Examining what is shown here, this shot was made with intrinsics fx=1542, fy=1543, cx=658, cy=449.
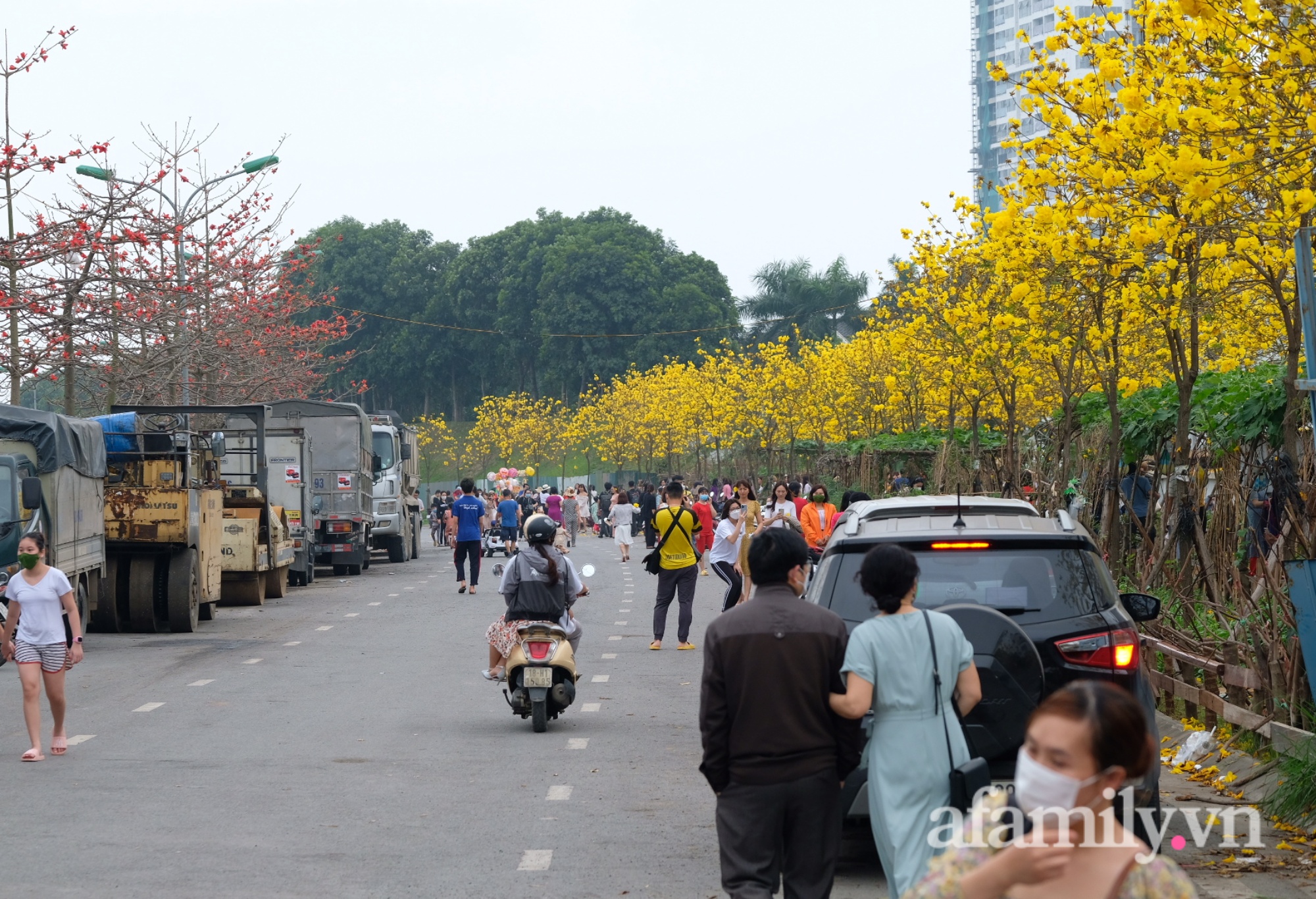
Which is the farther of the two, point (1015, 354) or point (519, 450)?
point (519, 450)

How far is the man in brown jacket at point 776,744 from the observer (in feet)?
15.9

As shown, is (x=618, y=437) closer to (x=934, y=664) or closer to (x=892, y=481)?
(x=892, y=481)

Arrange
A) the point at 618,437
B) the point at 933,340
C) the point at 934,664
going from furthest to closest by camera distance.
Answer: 1. the point at 618,437
2. the point at 933,340
3. the point at 934,664

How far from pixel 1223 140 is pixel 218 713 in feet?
27.1

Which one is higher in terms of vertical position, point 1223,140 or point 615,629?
point 1223,140

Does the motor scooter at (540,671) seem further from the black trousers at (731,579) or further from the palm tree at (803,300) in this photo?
the palm tree at (803,300)

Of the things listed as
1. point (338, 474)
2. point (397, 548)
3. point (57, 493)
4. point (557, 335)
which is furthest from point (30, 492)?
point (557, 335)

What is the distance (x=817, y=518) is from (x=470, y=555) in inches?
364

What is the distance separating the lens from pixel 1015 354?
17719 mm

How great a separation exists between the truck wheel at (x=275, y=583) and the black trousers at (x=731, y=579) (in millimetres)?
10395

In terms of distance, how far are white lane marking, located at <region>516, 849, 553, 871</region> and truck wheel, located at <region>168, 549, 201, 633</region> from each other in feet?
43.4

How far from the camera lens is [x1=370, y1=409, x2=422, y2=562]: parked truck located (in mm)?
37062

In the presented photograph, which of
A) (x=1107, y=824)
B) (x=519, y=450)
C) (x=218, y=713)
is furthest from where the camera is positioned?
(x=519, y=450)

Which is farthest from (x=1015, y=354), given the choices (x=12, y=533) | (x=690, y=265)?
(x=690, y=265)
